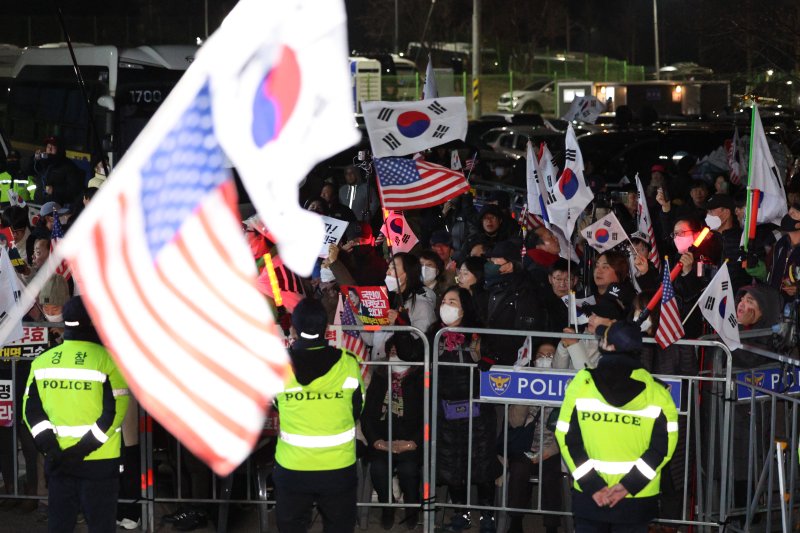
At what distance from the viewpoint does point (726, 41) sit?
28641mm

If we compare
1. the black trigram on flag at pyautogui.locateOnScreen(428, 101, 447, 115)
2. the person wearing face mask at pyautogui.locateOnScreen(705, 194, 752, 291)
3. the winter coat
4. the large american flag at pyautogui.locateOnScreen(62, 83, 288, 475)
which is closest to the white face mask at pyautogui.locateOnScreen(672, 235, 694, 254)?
the person wearing face mask at pyautogui.locateOnScreen(705, 194, 752, 291)

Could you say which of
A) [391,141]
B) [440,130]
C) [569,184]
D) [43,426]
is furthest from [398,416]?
[569,184]

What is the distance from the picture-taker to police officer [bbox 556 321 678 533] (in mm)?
6738

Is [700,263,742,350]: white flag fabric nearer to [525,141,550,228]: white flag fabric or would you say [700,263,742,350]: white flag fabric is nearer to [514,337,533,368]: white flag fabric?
[514,337,533,368]: white flag fabric

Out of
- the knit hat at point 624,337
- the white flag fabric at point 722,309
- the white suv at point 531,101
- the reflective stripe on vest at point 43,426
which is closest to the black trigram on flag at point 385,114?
the white flag fabric at point 722,309

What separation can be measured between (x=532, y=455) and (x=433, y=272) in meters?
2.06

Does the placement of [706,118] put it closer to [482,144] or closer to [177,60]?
[482,144]

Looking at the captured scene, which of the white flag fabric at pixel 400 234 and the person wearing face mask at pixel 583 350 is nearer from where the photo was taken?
the person wearing face mask at pixel 583 350

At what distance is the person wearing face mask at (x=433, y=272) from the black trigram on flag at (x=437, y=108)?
166 centimetres

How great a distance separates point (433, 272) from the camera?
1023cm

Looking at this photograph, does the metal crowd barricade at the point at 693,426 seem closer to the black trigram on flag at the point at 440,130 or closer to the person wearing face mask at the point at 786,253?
the person wearing face mask at the point at 786,253

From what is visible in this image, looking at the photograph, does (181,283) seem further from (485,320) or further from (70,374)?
(485,320)

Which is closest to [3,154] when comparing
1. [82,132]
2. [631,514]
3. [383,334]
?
[82,132]

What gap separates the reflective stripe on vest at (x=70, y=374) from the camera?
726 centimetres
